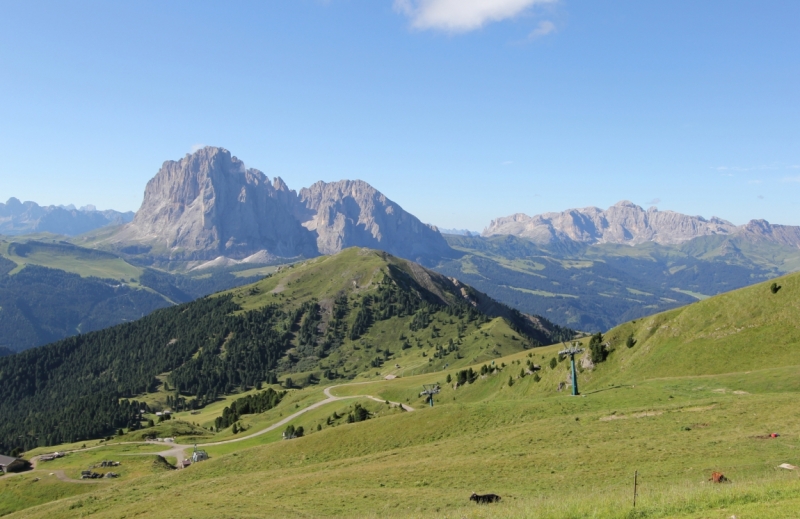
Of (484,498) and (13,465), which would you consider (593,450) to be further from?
(13,465)

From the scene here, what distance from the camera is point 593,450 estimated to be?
154 feet

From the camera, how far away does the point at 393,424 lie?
73750 mm

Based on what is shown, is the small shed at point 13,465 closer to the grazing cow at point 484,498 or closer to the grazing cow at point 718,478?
the grazing cow at point 484,498

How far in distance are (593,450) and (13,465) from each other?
4710 inches

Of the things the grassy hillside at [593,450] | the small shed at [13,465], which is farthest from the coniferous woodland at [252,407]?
the grassy hillside at [593,450]

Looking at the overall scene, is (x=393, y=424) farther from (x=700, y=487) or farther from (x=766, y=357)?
(x=766, y=357)

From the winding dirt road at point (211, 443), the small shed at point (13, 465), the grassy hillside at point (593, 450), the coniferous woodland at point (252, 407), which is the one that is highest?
the grassy hillside at point (593, 450)

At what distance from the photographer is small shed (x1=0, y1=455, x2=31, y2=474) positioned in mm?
112562

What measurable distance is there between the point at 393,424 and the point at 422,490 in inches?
1219

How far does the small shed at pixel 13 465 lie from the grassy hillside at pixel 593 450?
46.8 ft

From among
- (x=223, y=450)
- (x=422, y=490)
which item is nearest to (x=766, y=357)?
(x=422, y=490)

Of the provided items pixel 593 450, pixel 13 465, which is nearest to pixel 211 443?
pixel 13 465

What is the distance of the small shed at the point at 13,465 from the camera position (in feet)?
369

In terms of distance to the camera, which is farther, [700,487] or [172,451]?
[172,451]
